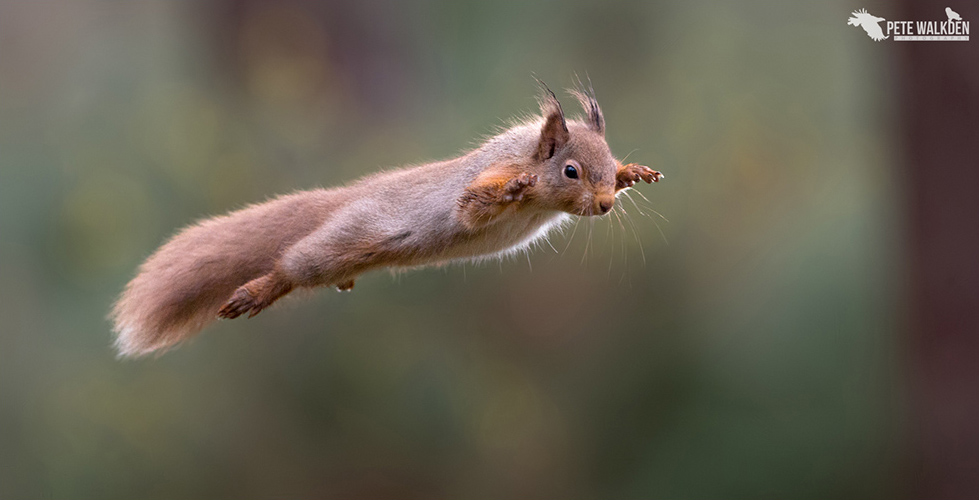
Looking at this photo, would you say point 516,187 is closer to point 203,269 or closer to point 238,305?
point 238,305

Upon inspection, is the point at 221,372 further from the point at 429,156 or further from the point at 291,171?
the point at 429,156

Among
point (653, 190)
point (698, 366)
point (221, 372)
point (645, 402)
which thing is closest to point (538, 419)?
point (645, 402)

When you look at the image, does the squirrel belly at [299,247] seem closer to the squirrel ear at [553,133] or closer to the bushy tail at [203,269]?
the bushy tail at [203,269]

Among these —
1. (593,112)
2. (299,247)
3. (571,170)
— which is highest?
(593,112)

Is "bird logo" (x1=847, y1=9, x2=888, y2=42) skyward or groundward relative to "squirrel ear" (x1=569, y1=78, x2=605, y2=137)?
skyward

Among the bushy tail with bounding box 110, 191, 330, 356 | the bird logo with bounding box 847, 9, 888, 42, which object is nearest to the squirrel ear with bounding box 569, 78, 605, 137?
the bushy tail with bounding box 110, 191, 330, 356

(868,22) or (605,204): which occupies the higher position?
(868,22)

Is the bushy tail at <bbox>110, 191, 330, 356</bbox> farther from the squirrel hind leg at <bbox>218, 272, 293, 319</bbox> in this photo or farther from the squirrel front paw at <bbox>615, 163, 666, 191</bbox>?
the squirrel front paw at <bbox>615, 163, 666, 191</bbox>

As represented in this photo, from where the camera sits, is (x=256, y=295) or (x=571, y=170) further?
(x=256, y=295)

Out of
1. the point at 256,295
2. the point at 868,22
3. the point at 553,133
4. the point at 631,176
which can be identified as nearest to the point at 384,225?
the point at 256,295
